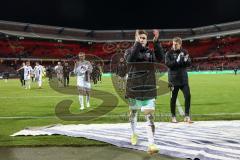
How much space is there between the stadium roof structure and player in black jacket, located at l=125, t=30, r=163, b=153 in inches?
2856

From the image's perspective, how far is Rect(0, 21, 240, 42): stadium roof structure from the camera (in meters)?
83.8

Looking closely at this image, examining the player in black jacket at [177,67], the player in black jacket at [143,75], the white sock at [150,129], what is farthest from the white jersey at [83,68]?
the white sock at [150,129]

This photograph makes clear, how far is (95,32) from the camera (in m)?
96.1

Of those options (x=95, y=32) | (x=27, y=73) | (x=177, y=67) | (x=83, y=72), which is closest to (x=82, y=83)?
(x=83, y=72)

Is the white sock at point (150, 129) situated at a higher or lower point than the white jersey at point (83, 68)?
lower

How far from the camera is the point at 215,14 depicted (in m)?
88.6

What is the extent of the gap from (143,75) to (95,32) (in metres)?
88.9

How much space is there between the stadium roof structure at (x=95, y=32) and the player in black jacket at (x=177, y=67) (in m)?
68.4

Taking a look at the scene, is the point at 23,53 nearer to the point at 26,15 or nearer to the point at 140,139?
the point at 26,15

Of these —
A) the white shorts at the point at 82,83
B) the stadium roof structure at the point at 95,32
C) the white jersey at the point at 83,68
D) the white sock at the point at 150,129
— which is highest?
the stadium roof structure at the point at 95,32

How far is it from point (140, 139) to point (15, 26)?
78234 millimetres

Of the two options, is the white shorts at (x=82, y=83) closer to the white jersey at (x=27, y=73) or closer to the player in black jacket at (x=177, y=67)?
the player in black jacket at (x=177, y=67)

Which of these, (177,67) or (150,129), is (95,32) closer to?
(177,67)

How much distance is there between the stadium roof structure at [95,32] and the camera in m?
83.8
